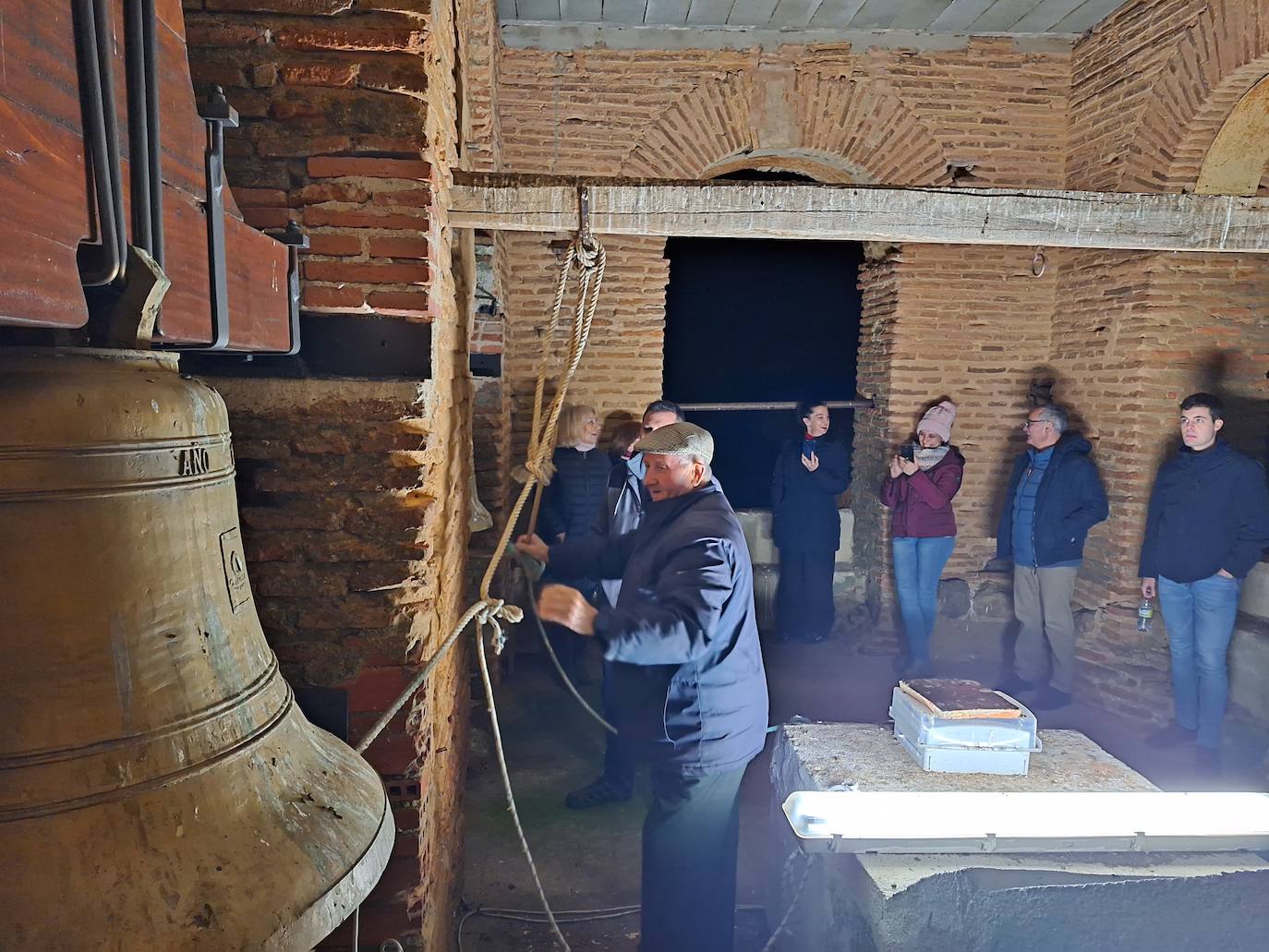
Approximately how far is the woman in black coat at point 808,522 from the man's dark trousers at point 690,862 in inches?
137

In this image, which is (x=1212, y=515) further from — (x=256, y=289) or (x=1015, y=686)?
(x=256, y=289)

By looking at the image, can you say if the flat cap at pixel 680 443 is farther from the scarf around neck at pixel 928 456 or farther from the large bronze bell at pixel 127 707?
the scarf around neck at pixel 928 456

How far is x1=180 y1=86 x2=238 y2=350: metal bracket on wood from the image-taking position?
1.12 m

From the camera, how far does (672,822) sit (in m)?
2.64

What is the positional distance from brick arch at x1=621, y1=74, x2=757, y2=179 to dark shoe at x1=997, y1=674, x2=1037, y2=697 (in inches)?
174

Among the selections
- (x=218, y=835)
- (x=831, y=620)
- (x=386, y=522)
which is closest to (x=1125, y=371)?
(x=831, y=620)

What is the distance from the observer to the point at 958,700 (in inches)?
106

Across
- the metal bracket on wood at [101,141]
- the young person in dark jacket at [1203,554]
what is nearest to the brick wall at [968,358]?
the young person in dark jacket at [1203,554]

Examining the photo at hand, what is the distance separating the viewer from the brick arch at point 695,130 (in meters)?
5.62

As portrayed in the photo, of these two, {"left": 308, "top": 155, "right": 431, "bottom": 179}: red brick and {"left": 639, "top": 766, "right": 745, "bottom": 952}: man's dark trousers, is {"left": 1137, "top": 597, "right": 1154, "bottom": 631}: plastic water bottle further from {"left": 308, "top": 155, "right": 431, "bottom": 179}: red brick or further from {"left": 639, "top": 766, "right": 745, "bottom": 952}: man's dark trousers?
{"left": 308, "top": 155, "right": 431, "bottom": 179}: red brick

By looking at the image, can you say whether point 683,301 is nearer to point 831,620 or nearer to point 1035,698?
point 831,620

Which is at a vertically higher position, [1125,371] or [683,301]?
[683,301]

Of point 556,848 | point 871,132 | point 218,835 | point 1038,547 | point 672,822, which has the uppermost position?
point 871,132

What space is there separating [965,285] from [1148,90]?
1.61 m
